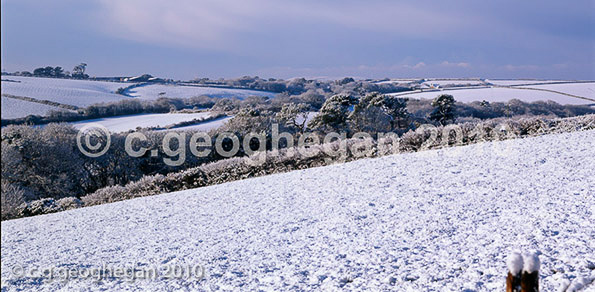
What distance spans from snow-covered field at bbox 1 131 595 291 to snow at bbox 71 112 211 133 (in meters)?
12.7

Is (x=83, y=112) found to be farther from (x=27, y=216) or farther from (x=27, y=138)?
(x=27, y=216)

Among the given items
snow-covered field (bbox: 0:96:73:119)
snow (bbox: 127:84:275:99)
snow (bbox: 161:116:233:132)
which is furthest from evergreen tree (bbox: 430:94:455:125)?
snow-covered field (bbox: 0:96:73:119)

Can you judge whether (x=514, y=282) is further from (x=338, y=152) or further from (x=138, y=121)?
(x=138, y=121)

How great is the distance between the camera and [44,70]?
44.4m

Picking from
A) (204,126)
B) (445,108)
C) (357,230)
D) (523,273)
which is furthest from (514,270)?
(204,126)

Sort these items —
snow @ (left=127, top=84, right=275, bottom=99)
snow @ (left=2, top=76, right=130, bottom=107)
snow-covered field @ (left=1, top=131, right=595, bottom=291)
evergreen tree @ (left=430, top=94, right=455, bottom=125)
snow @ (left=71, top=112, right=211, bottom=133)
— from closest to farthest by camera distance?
1. snow-covered field @ (left=1, top=131, right=595, bottom=291)
2. snow @ (left=71, top=112, right=211, bottom=133)
3. snow @ (left=2, top=76, right=130, bottom=107)
4. evergreen tree @ (left=430, top=94, right=455, bottom=125)
5. snow @ (left=127, top=84, right=275, bottom=99)

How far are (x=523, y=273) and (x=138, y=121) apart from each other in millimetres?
28715

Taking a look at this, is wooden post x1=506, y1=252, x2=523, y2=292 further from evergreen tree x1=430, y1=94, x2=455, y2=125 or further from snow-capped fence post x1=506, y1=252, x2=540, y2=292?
evergreen tree x1=430, y1=94, x2=455, y2=125

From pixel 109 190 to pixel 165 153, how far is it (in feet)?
24.9

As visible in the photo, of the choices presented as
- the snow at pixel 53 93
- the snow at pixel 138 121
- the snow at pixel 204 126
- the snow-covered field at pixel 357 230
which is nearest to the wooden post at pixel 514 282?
the snow-covered field at pixel 357 230

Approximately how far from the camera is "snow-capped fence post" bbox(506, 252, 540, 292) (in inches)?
83.0

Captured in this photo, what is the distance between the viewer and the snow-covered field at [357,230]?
4652 millimetres

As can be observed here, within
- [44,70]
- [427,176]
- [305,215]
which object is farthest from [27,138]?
[44,70]

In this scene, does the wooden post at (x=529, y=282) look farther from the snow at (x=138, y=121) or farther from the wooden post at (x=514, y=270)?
the snow at (x=138, y=121)
